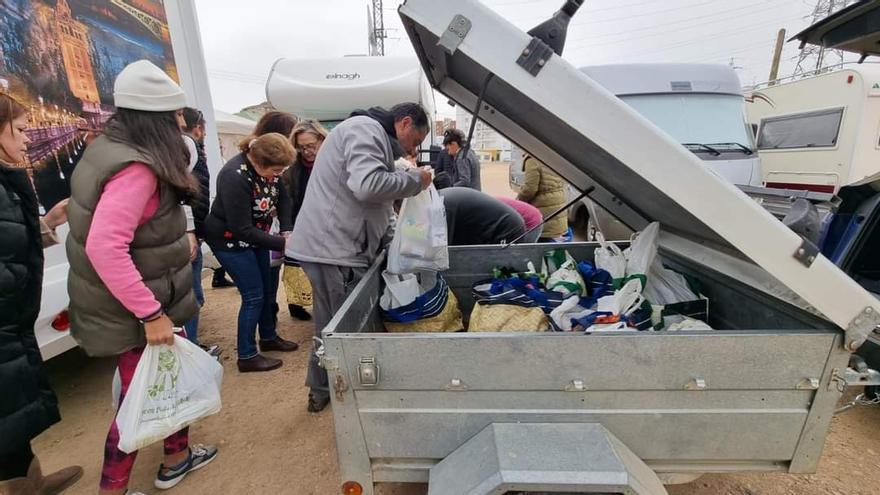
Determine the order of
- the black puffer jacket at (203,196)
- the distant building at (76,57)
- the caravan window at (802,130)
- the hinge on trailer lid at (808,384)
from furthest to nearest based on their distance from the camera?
the caravan window at (802,130), the black puffer jacket at (203,196), the distant building at (76,57), the hinge on trailer lid at (808,384)

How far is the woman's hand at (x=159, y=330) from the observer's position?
1.71 meters

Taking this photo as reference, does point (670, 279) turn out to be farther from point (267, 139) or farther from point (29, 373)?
point (29, 373)

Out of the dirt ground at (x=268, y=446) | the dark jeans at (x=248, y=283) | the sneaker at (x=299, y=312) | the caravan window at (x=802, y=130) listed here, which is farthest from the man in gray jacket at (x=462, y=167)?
the caravan window at (x=802, y=130)

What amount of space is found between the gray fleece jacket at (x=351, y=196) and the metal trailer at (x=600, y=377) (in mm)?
775

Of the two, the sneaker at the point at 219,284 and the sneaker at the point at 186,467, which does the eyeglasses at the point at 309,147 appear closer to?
the sneaker at the point at 186,467

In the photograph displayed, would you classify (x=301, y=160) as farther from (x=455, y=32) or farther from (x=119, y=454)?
(x=455, y=32)

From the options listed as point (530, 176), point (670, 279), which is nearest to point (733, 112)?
point (530, 176)

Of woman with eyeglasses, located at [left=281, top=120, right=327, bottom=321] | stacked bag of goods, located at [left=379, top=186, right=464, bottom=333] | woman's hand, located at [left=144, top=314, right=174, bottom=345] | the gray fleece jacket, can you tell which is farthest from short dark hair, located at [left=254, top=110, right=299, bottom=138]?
woman's hand, located at [left=144, top=314, right=174, bottom=345]

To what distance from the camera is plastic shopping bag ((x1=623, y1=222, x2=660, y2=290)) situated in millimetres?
2098

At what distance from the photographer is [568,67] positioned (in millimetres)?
1184

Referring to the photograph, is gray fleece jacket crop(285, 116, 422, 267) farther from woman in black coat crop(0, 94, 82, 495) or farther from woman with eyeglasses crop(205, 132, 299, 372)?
woman in black coat crop(0, 94, 82, 495)

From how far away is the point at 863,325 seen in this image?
46.8 inches

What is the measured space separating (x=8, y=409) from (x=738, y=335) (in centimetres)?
259

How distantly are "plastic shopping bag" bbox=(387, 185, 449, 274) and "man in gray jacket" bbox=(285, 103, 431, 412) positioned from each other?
0.11m
